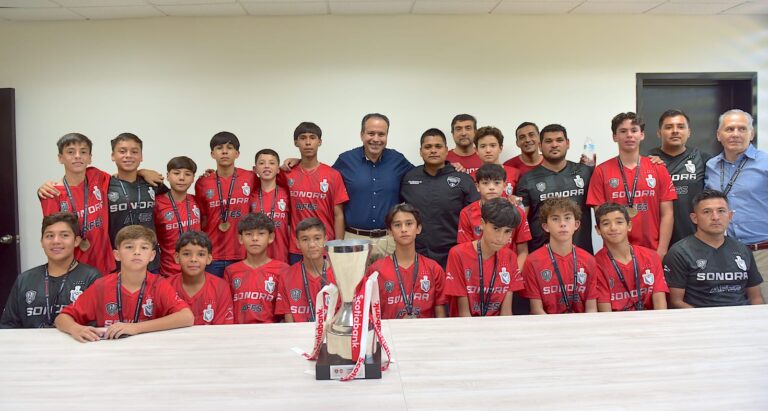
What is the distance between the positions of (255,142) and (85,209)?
1978 mm

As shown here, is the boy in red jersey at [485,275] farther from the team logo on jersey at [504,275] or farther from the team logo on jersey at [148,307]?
the team logo on jersey at [148,307]

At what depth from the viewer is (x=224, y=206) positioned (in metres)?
3.80

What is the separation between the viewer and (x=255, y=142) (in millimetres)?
5121

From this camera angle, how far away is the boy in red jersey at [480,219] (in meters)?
3.38

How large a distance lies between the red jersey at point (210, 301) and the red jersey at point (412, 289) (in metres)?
0.85

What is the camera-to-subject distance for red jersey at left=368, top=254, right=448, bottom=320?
301 centimetres

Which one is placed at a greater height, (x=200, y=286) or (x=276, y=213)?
(x=276, y=213)

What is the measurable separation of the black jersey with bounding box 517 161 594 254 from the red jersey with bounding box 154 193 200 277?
2291 millimetres

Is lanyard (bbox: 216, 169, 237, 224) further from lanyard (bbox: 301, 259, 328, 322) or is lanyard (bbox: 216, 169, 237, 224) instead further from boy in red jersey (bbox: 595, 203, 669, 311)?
boy in red jersey (bbox: 595, 203, 669, 311)

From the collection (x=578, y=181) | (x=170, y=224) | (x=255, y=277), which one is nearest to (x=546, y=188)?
(x=578, y=181)

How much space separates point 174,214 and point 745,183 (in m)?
3.88

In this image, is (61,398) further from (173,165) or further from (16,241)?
(16,241)

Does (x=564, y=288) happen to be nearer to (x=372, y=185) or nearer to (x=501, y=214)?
(x=501, y=214)

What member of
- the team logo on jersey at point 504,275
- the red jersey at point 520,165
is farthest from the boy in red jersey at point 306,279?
the red jersey at point 520,165
